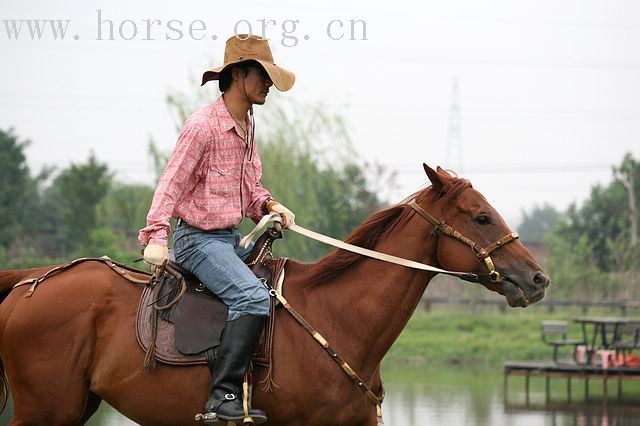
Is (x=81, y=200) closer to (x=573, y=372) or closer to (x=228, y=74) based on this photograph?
(x=573, y=372)

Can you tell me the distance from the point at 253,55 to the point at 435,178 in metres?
1.24

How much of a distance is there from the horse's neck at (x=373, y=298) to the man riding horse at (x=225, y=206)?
0.39 meters

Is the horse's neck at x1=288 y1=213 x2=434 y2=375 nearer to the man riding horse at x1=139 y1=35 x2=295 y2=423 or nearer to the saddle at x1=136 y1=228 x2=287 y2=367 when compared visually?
the saddle at x1=136 y1=228 x2=287 y2=367

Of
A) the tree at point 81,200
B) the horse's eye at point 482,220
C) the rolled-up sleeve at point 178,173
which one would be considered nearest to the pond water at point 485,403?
the horse's eye at point 482,220

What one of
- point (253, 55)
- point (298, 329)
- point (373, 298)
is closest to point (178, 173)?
point (253, 55)

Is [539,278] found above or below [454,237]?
below

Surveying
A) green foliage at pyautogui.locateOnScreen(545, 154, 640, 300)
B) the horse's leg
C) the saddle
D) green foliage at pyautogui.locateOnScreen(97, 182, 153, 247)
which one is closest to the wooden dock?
the saddle

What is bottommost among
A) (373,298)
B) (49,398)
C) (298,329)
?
(49,398)

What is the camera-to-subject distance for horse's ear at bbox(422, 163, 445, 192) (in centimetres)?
577

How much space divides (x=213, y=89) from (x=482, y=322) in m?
10.2

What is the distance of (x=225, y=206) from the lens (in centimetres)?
588

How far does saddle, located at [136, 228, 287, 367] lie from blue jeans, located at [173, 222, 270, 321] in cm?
9

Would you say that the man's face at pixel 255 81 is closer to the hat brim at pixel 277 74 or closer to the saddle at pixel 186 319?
the hat brim at pixel 277 74

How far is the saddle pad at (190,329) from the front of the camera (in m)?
5.67
